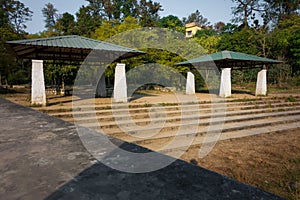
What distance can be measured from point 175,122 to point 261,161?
351 centimetres

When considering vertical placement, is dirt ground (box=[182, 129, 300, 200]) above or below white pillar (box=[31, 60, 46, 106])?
below

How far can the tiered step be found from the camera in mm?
5715

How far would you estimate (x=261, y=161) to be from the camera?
4270 mm

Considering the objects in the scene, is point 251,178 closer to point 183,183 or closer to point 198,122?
point 183,183

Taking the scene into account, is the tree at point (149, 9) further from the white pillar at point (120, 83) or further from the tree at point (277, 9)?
the white pillar at point (120, 83)

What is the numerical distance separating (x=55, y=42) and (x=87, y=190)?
8658 millimetres

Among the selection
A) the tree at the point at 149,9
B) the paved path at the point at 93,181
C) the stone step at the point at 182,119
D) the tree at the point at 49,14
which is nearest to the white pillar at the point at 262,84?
the stone step at the point at 182,119

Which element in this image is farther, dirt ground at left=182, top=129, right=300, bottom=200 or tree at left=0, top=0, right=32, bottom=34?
tree at left=0, top=0, right=32, bottom=34

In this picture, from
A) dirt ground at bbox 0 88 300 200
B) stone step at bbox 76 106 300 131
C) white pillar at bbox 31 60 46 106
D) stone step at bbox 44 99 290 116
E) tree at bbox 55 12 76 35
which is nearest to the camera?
dirt ground at bbox 0 88 300 200

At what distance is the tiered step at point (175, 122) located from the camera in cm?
571

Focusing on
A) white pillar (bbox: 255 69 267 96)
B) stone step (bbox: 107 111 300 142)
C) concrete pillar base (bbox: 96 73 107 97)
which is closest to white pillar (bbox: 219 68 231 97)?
white pillar (bbox: 255 69 267 96)

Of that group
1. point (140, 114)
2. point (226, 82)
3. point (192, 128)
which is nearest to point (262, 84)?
point (226, 82)

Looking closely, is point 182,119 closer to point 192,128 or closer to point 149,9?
point 192,128

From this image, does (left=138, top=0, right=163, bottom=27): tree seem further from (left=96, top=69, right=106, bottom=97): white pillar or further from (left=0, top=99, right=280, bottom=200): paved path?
(left=0, top=99, right=280, bottom=200): paved path
